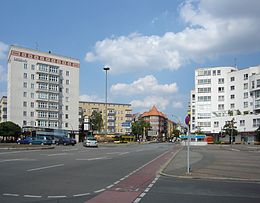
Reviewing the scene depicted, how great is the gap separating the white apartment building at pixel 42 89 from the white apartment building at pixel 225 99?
37.2 m

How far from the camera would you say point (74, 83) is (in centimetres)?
10875

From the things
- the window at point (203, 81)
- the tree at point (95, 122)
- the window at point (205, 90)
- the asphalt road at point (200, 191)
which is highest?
the window at point (203, 81)

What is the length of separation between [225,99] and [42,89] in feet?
181

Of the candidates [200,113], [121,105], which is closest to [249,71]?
[200,113]

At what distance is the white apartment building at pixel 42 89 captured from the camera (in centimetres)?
9419

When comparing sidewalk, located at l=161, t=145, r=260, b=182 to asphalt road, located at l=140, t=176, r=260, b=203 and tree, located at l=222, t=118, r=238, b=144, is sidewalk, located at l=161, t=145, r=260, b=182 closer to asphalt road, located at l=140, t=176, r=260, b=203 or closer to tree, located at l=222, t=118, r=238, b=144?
asphalt road, located at l=140, t=176, r=260, b=203

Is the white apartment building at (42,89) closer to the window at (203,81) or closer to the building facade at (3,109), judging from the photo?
the building facade at (3,109)

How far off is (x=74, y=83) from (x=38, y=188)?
9875 cm

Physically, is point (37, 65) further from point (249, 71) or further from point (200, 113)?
point (249, 71)

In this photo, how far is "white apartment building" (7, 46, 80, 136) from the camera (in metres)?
94.2

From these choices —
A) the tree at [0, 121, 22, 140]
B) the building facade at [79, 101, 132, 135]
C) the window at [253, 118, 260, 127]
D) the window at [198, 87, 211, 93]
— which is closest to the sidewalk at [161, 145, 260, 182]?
the tree at [0, 121, 22, 140]

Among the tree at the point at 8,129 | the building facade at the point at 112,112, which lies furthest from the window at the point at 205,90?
the tree at the point at 8,129

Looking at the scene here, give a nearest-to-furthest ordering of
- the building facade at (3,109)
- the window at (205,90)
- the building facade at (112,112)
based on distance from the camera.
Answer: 1. the window at (205,90)
2. the building facade at (3,109)
3. the building facade at (112,112)

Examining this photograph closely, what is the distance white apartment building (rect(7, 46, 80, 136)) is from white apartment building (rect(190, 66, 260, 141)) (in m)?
37.2
